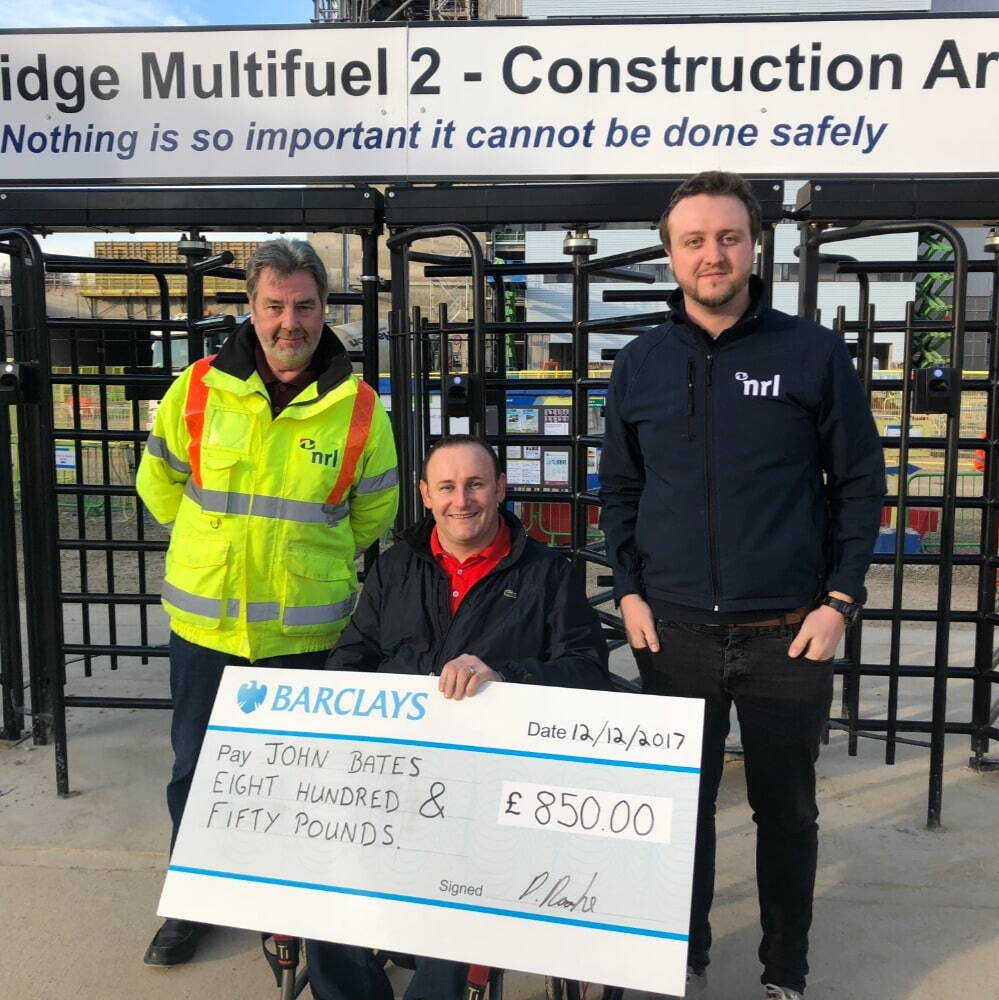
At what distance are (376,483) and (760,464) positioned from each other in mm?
1182

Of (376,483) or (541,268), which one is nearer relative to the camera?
(376,483)

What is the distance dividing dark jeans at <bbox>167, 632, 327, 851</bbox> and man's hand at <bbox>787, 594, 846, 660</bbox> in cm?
140

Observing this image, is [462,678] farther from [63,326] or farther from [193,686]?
[63,326]

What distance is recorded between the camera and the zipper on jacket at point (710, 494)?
2.24m

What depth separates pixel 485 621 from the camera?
7.84 ft

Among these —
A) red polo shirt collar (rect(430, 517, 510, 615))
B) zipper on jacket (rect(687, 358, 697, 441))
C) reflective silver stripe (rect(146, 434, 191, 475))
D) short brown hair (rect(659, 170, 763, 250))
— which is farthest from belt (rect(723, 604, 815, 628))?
reflective silver stripe (rect(146, 434, 191, 475))

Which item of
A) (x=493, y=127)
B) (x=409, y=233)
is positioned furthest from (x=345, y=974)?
(x=493, y=127)

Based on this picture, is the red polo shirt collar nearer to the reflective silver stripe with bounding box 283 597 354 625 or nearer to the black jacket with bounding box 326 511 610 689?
the black jacket with bounding box 326 511 610 689

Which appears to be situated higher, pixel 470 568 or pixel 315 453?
pixel 315 453

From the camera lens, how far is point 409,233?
354cm

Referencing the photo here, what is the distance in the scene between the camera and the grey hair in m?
2.57

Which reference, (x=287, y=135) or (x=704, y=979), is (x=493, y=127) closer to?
(x=287, y=135)

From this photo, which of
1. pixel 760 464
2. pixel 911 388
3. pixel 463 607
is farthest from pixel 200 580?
pixel 911 388

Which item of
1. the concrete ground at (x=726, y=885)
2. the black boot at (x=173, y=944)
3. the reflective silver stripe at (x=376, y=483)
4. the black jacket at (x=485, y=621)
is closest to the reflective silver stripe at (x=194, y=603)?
the black jacket at (x=485, y=621)
